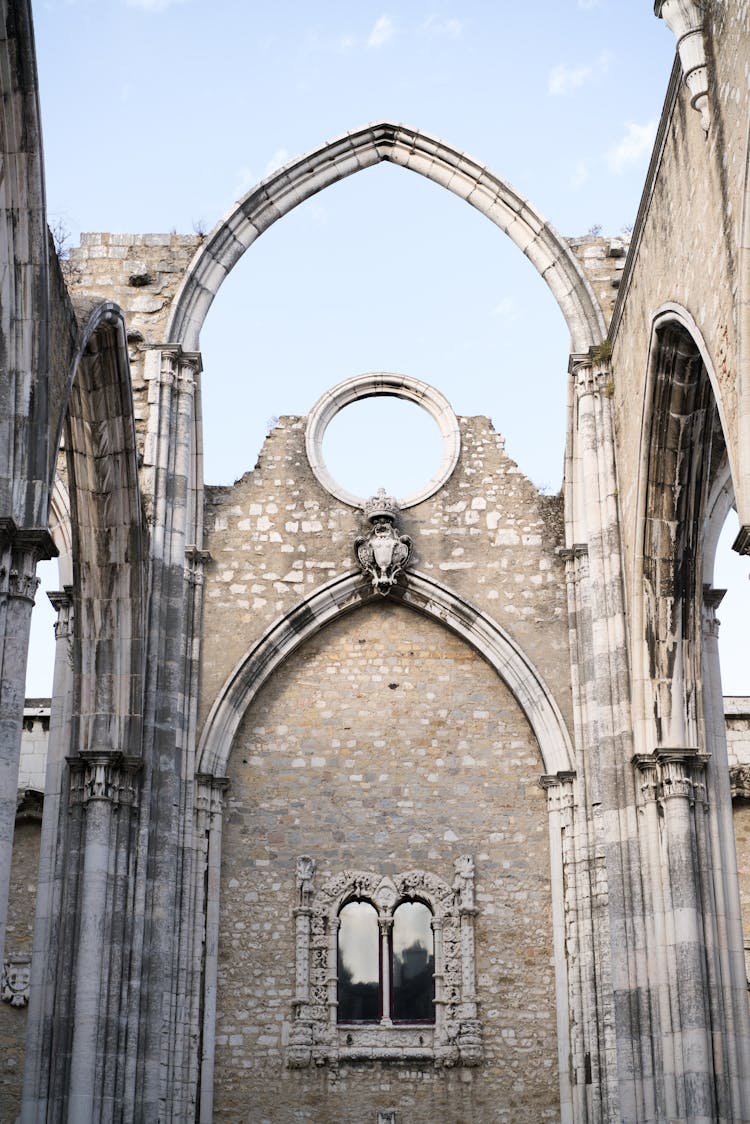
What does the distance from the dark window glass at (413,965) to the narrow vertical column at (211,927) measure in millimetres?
1491

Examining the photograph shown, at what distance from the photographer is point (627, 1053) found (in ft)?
37.7

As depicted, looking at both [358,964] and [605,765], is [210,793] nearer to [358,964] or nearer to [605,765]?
[358,964]

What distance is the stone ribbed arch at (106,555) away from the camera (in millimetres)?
12453

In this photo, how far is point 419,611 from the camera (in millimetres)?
14242

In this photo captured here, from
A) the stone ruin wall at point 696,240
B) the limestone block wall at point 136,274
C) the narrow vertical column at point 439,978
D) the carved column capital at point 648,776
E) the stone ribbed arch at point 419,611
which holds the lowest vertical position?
the narrow vertical column at point 439,978

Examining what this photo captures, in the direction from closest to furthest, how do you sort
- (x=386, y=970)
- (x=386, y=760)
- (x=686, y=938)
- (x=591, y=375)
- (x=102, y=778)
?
(x=686, y=938) → (x=102, y=778) → (x=386, y=970) → (x=591, y=375) → (x=386, y=760)

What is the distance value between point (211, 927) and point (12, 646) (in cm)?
471

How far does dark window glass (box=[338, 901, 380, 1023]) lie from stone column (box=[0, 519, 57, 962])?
186 inches

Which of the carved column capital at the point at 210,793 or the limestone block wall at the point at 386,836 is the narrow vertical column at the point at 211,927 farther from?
the limestone block wall at the point at 386,836

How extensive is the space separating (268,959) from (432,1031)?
1.45 meters

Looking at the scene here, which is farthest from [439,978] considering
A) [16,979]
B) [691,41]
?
[691,41]

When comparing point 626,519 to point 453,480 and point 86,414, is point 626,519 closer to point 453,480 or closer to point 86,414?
point 453,480

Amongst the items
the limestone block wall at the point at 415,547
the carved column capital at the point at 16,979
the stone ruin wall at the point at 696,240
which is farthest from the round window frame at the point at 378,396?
the carved column capital at the point at 16,979

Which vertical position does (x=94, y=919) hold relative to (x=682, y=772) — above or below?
below
